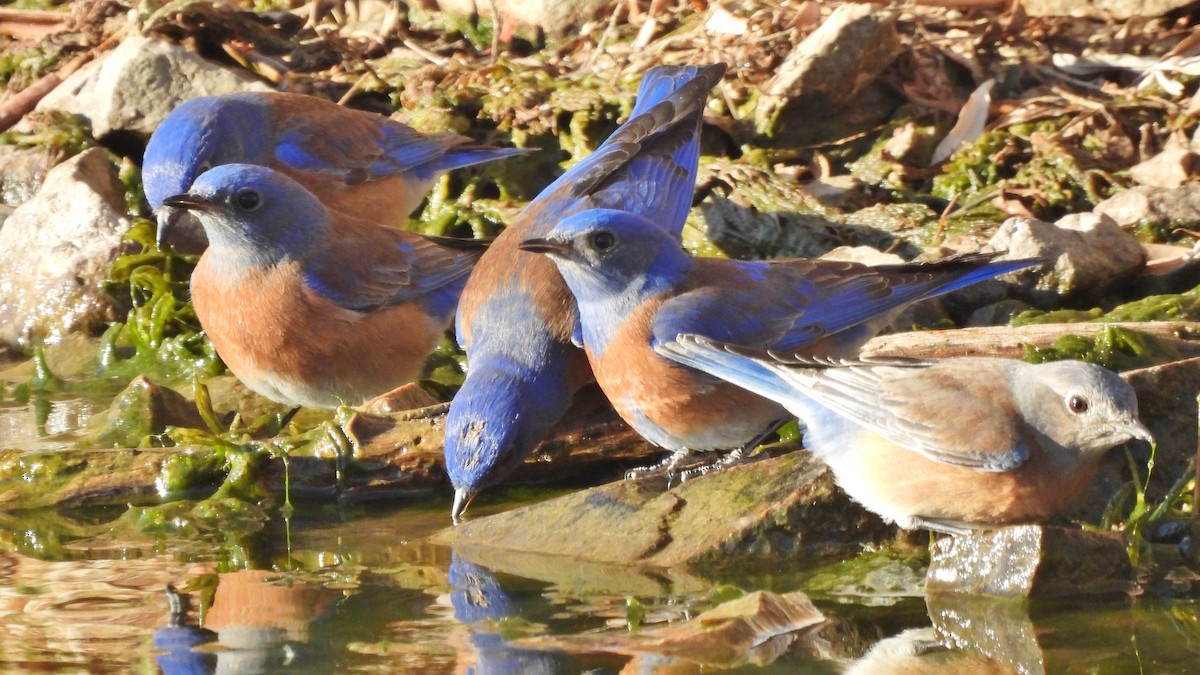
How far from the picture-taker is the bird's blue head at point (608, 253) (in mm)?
5898

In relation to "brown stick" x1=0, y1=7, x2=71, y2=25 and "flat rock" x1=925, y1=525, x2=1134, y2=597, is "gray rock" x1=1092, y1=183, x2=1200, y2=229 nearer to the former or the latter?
"flat rock" x1=925, y1=525, x2=1134, y2=597

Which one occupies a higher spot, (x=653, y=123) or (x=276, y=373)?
(x=653, y=123)

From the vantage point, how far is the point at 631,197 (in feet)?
22.8

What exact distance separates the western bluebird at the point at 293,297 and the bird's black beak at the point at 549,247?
1198mm

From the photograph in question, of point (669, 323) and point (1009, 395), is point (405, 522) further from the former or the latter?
point (1009, 395)

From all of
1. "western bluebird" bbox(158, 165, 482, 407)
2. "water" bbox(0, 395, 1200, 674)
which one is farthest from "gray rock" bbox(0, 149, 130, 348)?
"water" bbox(0, 395, 1200, 674)

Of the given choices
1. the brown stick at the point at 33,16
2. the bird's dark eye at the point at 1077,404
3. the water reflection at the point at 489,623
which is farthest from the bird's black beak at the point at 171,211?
the brown stick at the point at 33,16

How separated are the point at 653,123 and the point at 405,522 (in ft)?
7.80

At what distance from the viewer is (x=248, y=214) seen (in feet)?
21.9

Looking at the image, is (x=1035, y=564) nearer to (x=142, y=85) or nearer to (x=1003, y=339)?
(x=1003, y=339)

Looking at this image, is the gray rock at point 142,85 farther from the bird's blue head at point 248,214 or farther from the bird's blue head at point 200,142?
the bird's blue head at point 248,214

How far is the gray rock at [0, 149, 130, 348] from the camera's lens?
8664 millimetres

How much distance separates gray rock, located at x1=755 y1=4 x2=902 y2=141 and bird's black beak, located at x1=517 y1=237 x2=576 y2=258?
318 centimetres

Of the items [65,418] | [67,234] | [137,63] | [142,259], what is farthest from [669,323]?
[137,63]
